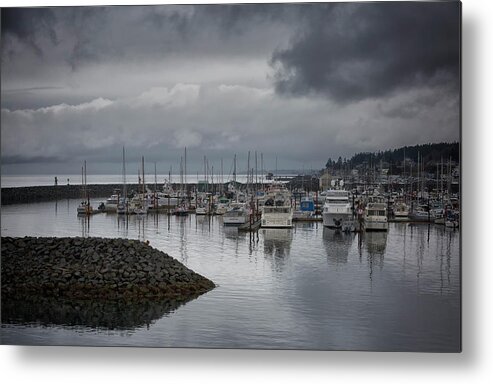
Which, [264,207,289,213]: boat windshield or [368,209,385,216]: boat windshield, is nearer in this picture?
[368,209,385,216]: boat windshield

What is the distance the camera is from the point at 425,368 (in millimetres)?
4668

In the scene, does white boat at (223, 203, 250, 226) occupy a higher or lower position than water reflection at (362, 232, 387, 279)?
higher

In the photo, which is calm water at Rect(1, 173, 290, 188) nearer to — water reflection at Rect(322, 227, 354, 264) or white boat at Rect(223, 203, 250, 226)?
white boat at Rect(223, 203, 250, 226)

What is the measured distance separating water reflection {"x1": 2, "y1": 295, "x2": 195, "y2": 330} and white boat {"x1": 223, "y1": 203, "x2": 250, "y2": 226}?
60 centimetres

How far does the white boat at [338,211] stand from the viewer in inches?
198

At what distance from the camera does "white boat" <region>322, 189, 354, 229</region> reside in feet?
16.5

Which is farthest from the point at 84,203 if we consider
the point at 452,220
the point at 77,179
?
the point at 452,220

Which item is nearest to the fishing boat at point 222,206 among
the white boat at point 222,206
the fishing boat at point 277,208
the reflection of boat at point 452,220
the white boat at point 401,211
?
the white boat at point 222,206

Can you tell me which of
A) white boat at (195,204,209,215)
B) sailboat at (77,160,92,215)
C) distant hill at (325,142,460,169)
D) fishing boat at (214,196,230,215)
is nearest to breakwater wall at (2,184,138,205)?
sailboat at (77,160,92,215)

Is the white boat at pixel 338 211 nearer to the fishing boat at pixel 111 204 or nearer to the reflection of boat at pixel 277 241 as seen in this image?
the reflection of boat at pixel 277 241

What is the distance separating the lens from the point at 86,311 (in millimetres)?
5023

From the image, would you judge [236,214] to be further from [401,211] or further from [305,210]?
[401,211]

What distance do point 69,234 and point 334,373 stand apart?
2.02 meters

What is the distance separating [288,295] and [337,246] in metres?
0.47
